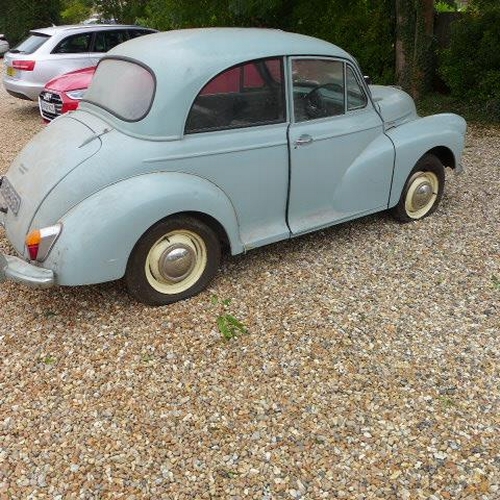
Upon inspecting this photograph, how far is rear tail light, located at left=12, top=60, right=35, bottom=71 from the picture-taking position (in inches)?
350

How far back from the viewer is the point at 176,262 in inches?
137

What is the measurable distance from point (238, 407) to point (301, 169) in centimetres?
189

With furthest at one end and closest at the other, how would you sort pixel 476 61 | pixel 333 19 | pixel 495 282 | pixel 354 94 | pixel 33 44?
pixel 333 19 < pixel 33 44 < pixel 476 61 < pixel 354 94 < pixel 495 282

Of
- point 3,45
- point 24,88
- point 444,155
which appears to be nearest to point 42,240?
point 444,155

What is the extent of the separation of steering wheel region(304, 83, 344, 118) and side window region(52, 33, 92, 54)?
6.83 metres

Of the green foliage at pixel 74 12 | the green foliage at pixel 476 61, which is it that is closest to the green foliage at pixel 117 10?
the green foliage at pixel 74 12

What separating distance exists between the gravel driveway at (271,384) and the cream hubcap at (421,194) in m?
0.64

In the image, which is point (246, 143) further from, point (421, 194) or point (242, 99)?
point (421, 194)

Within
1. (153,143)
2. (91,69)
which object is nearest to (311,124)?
(153,143)

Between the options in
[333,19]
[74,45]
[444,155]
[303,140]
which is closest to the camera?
[303,140]

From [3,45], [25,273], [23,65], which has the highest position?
[23,65]

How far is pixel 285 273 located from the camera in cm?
401

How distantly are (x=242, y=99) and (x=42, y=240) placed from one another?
1654 mm

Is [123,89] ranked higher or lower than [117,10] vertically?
lower
